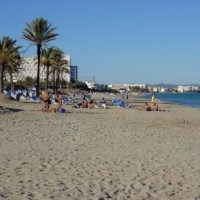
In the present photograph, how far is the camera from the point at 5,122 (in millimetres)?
14031

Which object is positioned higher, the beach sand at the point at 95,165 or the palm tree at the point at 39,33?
the palm tree at the point at 39,33

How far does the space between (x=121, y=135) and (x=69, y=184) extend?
659cm

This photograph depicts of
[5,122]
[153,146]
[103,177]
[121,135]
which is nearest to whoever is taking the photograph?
[103,177]

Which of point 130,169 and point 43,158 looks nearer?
point 130,169

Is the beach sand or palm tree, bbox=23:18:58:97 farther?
palm tree, bbox=23:18:58:97

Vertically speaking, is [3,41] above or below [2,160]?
above

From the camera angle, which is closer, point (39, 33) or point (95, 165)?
point (95, 165)

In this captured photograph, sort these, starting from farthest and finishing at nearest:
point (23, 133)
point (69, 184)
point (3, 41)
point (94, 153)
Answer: point (3, 41) < point (23, 133) < point (94, 153) < point (69, 184)

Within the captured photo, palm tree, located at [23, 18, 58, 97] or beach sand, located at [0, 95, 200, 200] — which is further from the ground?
palm tree, located at [23, 18, 58, 97]

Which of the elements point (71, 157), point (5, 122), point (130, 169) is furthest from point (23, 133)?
point (130, 169)

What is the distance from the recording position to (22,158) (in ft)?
25.7

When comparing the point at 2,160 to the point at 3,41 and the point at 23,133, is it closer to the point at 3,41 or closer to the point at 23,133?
the point at 23,133

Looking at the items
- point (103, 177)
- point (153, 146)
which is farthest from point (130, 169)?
point (153, 146)

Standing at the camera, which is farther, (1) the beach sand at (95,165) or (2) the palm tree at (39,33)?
(2) the palm tree at (39,33)
